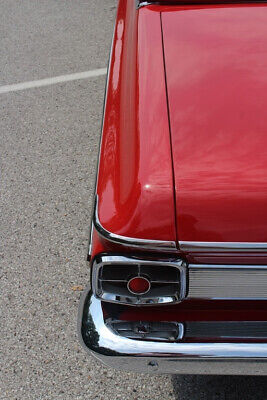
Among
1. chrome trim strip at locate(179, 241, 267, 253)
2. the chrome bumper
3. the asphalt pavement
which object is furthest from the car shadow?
chrome trim strip at locate(179, 241, 267, 253)

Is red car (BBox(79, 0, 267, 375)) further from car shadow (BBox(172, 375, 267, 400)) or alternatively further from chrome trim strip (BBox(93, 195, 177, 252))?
car shadow (BBox(172, 375, 267, 400))

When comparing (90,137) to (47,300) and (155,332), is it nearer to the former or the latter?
(47,300)

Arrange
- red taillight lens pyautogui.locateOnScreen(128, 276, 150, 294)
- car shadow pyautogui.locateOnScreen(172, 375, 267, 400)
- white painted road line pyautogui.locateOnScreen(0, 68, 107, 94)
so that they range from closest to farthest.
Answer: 1. red taillight lens pyautogui.locateOnScreen(128, 276, 150, 294)
2. car shadow pyautogui.locateOnScreen(172, 375, 267, 400)
3. white painted road line pyautogui.locateOnScreen(0, 68, 107, 94)

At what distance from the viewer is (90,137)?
14.8 ft

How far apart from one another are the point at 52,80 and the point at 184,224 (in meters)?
3.65

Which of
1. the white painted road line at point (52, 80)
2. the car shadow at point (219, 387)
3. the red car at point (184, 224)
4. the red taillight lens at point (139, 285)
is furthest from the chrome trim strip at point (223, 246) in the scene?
the white painted road line at point (52, 80)

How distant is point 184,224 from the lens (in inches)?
75.9

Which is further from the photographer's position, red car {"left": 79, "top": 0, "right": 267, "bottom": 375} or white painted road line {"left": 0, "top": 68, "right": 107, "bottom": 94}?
white painted road line {"left": 0, "top": 68, "right": 107, "bottom": 94}

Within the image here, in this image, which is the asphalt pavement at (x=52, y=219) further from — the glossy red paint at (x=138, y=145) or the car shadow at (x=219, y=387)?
the glossy red paint at (x=138, y=145)

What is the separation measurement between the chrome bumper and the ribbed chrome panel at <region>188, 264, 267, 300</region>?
6.8 inches

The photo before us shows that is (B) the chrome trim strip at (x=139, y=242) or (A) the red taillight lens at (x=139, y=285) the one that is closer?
(B) the chrome trim strip at (x=139, y=242)

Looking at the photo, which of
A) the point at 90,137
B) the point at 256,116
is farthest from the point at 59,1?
the point at 256,116

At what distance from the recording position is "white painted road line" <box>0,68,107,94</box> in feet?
17.3

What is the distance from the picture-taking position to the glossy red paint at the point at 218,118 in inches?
75.6
